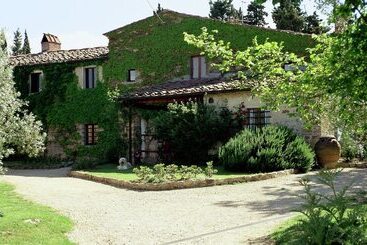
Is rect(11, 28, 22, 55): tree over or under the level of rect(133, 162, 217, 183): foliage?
over

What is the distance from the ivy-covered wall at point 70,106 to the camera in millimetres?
25453

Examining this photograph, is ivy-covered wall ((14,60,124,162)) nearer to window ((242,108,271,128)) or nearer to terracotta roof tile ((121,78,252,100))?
terracotta roof tile ((121,78,252,100))

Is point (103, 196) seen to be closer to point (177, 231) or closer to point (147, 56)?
point (177, 231)

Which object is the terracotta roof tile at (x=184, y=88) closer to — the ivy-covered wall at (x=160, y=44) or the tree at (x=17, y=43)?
A: the ivy-covered wall at (x=160, y=44)

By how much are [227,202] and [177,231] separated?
9.72ft

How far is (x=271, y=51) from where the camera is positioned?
312 inches

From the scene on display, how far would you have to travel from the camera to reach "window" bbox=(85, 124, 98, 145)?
86.5 ft

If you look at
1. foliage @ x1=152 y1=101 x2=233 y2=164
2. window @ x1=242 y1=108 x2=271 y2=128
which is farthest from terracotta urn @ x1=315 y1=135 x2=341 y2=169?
foliage @ x1=152 y1=101 x2=233 y2=164

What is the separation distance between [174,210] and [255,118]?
976 cm

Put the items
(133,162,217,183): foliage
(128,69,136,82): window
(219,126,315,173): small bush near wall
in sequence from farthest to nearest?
(128,69,136,82): window, (219,126,315,173): small bush near wall, (133,162,217,183): foliage

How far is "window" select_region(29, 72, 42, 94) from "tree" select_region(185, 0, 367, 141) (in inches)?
817

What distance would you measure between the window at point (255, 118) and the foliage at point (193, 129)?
0.76 meters

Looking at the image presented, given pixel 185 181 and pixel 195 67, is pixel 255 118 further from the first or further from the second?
pixel 185 181

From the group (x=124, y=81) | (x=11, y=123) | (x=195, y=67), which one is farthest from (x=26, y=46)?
(x=11, y=123)
